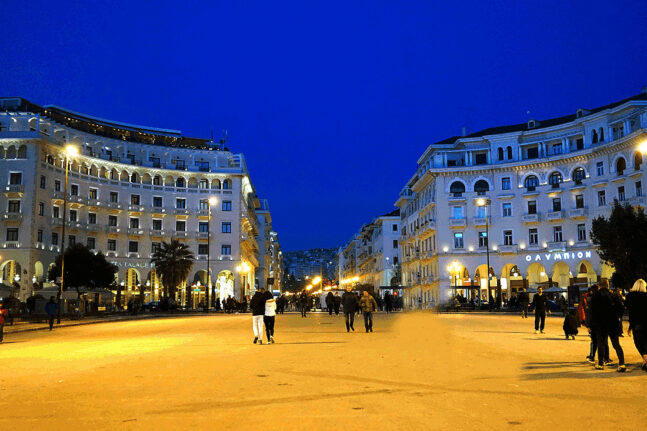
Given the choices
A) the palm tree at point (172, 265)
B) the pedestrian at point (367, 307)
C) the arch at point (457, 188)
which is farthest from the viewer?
the arch at point (457, 188)

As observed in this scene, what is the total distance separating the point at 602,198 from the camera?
63.7 m

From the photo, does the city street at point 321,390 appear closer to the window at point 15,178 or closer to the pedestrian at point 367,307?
the pedestrian at point 367,307

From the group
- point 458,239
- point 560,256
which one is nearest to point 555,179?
point 560,256

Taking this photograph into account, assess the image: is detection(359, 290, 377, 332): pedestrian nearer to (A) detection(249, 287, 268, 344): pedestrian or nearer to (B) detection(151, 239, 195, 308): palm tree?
(A) detection(249, 287, 268, 344): pedestrian

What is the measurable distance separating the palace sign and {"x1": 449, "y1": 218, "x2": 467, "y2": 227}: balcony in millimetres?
7718

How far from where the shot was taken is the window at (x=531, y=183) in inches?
2751

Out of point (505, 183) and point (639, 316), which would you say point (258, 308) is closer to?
point (639, 316)

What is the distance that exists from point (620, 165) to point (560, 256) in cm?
1133

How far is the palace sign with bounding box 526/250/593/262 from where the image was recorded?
212 ft

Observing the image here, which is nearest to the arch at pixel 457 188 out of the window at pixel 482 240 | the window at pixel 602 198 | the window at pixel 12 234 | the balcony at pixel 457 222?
the balcony at pixel 457 222

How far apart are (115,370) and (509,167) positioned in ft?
210

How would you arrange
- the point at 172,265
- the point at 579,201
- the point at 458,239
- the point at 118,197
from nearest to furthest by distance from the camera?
the point at 579,201 < the point at 172,265 < the point at 458,239 < the point at 118,197

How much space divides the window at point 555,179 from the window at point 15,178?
183 feet

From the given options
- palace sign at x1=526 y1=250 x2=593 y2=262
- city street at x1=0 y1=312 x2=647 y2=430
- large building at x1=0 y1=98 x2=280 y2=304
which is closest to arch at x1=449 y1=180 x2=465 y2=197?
palace sign at x1=526 y1=250 x2=593 y2=262
